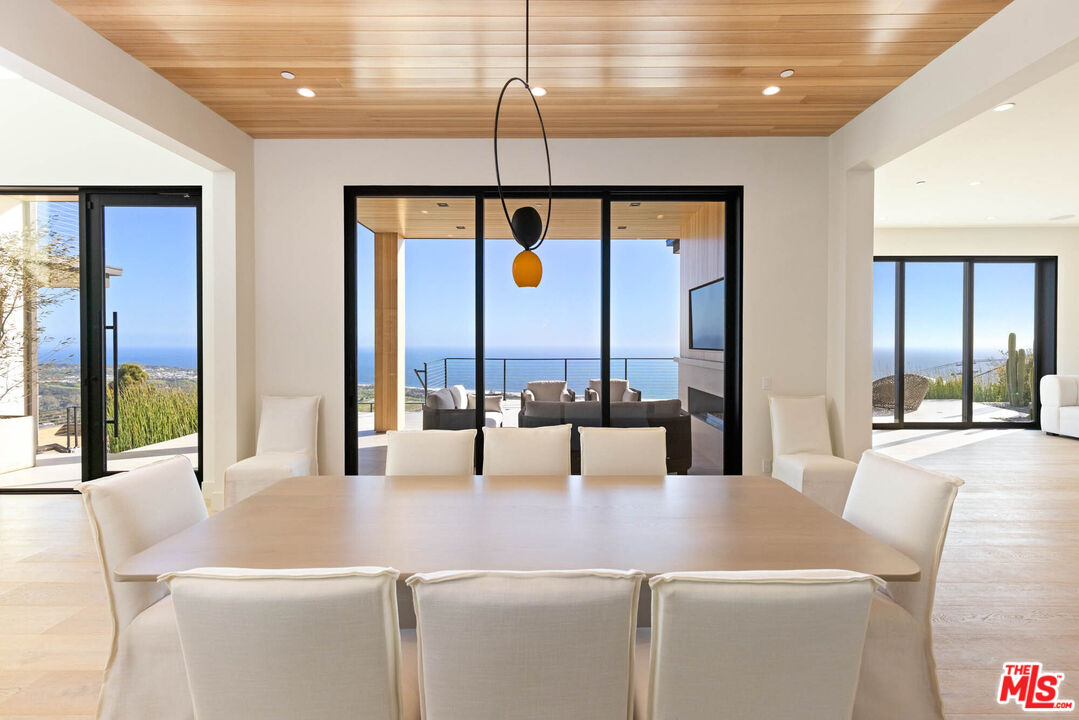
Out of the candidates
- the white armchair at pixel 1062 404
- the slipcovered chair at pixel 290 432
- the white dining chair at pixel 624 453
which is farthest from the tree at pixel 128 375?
the white armchair at pixel 1062 404

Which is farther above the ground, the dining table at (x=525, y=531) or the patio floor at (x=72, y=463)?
the dining table at (x=525, y=531)

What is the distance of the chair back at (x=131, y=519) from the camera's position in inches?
70.9

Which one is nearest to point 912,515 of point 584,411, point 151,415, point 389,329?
point 584,411

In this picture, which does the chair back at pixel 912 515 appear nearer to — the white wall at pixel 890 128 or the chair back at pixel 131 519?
the white wall at pixel 890 128

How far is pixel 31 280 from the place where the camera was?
476 cm

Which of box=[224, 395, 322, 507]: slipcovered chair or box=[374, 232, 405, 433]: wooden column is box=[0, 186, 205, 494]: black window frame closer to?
box=[224, 395, 322, 507]: slipcovered chair

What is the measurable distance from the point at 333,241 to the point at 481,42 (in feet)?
7.01

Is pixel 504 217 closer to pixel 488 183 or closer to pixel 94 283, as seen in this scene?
pixel 488 183

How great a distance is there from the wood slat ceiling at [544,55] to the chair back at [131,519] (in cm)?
214

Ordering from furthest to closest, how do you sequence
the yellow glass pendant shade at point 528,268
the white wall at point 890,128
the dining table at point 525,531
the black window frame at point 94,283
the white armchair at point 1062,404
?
→ the white armchair at point 1062,404 → the black window frame at point 94,283 → the white wall at point 890,128 → the yellow glass pendant shade at point 528,268 → the dining table at point 525,531

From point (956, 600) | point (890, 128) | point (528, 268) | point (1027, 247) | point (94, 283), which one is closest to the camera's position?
point (528, 268)

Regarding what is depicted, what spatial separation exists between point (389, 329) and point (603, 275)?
69.9 inches

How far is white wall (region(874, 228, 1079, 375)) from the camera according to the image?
823 cm

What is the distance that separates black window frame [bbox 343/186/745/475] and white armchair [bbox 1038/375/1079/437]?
6.06 m
